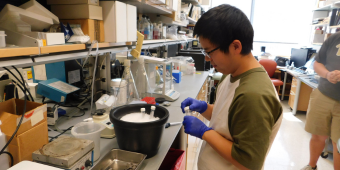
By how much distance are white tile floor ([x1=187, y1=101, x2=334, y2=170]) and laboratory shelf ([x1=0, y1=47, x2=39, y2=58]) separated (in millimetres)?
1997

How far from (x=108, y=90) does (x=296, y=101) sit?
3558mm

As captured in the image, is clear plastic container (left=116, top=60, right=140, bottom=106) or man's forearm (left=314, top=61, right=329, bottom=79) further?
man's forearm (left=314, top=61, right=329, bottom=79)

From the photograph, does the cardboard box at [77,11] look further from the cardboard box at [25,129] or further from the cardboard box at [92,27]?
the cardboard box at [25,129]

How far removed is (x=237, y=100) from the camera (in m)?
0.80

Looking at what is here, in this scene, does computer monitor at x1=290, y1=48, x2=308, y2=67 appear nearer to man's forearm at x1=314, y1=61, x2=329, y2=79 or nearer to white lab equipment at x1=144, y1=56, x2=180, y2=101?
man's forearm at x1=314, y1=61, x2=329, y2=79

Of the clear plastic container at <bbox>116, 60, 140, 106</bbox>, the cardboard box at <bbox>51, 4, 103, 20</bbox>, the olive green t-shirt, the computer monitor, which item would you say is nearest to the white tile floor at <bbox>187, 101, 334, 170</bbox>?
the clear plastic container at <bbox>116, 60, 140, 106</bbox>

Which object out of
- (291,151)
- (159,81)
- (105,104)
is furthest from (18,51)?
(291,151)

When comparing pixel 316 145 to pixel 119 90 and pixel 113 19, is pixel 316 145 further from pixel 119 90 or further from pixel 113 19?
pixel 113 19

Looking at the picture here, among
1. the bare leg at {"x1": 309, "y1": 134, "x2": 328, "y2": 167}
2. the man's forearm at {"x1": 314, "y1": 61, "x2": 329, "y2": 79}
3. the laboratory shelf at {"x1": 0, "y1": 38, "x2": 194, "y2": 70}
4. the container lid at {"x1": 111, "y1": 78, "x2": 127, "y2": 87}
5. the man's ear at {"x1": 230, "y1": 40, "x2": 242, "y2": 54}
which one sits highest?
the man's ear at {"x1": 230, "y1": 40, "x2": 242, "y2": 54}

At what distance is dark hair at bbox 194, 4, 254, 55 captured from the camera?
32.7 inches

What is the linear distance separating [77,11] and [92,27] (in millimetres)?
103

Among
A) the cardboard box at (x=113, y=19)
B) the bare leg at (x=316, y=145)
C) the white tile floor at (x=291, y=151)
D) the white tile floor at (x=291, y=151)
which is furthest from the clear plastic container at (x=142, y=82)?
the bare leg at (x=316, y=145)

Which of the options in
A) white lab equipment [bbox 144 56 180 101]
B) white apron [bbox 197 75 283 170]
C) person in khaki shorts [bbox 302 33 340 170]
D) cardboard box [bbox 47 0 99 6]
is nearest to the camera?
white apron [bbox 197 75 283 170]

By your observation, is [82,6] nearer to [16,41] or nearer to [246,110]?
[16,41]
